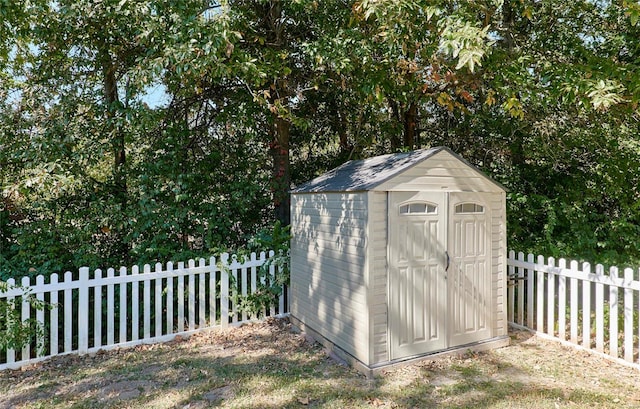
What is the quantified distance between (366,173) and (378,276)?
120 cm

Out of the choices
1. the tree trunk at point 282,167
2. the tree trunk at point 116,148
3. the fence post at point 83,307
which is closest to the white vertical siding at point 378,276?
the tree trunk at point 282,167

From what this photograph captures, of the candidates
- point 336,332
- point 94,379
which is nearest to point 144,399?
point 94,379

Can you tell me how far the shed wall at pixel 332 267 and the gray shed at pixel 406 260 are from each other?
1 centimetres

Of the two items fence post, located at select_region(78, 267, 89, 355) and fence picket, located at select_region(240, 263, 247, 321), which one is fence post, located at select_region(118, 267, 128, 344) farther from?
fence picket, located at select_region(240, 263, 247, 321)

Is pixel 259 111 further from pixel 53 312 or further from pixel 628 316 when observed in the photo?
pixel 628 316

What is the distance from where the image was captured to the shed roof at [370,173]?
3.96 metres

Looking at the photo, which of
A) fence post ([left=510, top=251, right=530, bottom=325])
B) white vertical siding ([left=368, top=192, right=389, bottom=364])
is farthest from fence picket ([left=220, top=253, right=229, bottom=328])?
fence post ([left=510, top=251, right=530, bottom=325])

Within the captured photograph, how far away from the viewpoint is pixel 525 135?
7457 mm

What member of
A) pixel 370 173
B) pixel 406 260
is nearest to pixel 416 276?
pixel 406 260

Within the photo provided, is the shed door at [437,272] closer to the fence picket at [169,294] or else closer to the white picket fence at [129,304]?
the white picket fence at [129,304]

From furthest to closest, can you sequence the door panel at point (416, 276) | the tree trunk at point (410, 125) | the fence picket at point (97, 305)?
the tree trunk at point (410, 125) < the fence picket at point (97, 305) < the door panel at point (416, 276)

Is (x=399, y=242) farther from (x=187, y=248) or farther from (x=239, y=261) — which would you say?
(x=187, y=248)

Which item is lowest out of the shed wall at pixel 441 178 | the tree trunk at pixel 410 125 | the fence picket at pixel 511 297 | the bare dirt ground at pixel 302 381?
the bare dirt ground at pixel 302 381

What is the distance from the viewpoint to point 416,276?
4.03 metres
